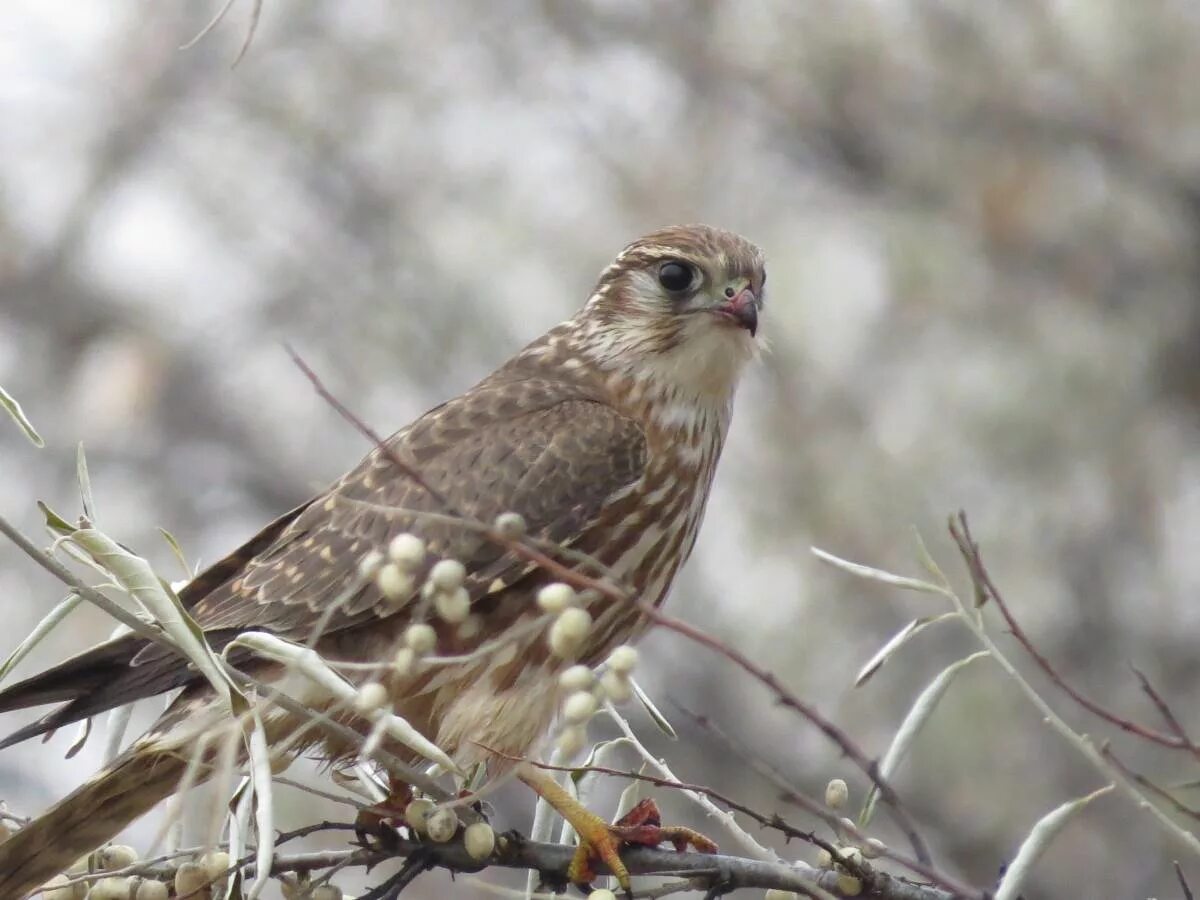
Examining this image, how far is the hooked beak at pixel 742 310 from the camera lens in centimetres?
364

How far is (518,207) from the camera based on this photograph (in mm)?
8422

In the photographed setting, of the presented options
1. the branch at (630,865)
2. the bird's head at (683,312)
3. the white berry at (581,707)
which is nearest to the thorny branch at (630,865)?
the branch at (630,865)

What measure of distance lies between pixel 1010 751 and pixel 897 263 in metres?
2.24

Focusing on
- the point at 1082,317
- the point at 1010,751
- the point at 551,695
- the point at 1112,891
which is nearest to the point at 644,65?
the point at 1082,317

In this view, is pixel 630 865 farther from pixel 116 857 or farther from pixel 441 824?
pixel 116 857

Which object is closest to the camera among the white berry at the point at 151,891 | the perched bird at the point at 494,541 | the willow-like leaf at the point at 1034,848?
the willow-like leaf at the point at 1034,848

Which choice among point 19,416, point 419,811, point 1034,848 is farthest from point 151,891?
point 1034,848

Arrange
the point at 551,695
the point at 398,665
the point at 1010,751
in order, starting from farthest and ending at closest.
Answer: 1. the point at 1010,751
2. the point at 551,695
3. the point at 398,665

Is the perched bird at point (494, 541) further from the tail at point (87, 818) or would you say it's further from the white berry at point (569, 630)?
the white berry at point (569, 630)

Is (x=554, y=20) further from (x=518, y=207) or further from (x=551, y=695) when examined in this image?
(x=551, y=695)

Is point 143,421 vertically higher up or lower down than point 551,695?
higher up

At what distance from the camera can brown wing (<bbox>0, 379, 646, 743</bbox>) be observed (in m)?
3.24

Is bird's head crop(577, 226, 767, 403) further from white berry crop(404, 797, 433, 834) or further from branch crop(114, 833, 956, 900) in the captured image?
white berry crop(404, 797, 433, 834)

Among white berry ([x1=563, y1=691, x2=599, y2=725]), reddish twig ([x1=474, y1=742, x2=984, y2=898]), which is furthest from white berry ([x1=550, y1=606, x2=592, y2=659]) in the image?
reddish twig ([x1=474, y1=742, x2=984, y2=898])
